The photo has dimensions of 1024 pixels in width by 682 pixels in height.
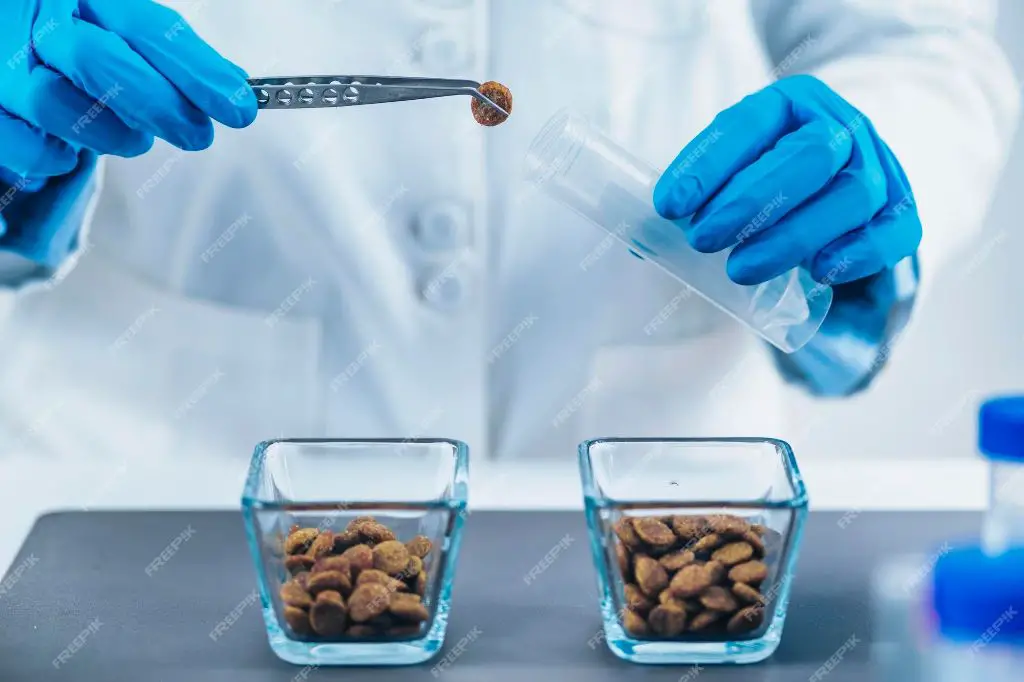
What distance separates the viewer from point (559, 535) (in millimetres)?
923

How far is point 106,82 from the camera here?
82 cm

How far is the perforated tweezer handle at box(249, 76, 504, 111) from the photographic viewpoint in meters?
0.79

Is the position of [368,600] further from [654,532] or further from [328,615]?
[654,532]

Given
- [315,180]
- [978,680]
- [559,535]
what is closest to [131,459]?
[315,180]

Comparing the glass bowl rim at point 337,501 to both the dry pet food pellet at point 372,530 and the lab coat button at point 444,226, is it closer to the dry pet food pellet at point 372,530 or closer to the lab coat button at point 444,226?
the dry pet food pellet at point 372,530

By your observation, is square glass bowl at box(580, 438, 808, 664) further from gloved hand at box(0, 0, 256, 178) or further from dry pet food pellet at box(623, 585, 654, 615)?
gloved hand at box(0, 0, 256, 178)

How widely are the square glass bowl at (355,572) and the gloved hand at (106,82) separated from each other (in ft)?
0.93

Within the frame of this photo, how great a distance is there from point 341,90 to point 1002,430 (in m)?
0.49

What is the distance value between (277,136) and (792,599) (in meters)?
0.72

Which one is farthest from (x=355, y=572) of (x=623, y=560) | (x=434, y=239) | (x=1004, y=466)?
(x=434, y=239)

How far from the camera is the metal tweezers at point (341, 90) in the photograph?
0.79 metres

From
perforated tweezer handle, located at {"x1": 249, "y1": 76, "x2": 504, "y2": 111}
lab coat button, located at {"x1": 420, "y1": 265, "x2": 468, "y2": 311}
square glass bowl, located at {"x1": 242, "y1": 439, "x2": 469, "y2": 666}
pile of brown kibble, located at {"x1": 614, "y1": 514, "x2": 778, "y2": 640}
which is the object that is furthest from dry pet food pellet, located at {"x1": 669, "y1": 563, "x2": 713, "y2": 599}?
lab coat button, located at {"x1": 420, "y1": 265, "x2": 468, "y2": 311}

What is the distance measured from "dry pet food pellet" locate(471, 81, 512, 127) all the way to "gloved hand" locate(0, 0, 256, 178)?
0.57 ft

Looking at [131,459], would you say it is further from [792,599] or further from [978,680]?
[978,680]
